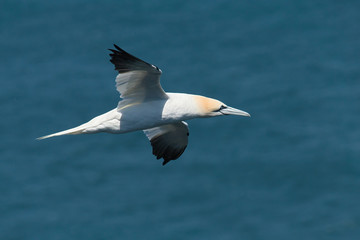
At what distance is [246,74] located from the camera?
3603cm

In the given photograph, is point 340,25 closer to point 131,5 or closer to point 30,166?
point 131,5

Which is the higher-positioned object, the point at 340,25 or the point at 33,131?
the point at 340,25

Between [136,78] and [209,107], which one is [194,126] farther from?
[136,78]

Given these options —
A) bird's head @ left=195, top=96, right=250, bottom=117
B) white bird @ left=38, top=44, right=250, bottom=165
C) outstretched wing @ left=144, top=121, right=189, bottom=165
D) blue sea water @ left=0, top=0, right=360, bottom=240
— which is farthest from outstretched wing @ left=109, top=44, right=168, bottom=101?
blue sea water @ left=0, top=0, right=360, bottom=240

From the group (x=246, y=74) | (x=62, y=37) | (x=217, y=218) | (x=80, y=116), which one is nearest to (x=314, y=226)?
(x=217, y=218)

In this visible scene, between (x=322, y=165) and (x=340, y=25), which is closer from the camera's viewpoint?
(x=322, y=165)

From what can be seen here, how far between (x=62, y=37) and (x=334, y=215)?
40.4 feet

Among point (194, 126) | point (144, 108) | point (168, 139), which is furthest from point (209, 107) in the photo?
point (194, 126)

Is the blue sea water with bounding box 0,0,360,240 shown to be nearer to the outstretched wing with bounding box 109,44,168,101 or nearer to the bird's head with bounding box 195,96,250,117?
the bird's head with bounding box 195,96,250,117

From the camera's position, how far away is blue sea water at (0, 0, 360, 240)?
33.7 metres

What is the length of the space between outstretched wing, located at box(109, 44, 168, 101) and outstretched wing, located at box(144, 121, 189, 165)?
6.23ft

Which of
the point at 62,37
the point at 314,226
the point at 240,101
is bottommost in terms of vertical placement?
the point at 314,226

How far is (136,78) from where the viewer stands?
59.2 ft

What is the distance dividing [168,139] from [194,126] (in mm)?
14349
